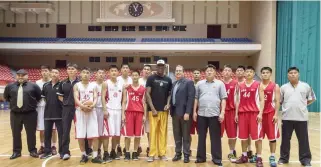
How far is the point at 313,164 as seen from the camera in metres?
6.11

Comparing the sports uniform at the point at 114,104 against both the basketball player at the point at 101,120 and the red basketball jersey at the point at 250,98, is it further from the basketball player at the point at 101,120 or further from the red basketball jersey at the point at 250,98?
the red basketball jersey at the point at 250,98

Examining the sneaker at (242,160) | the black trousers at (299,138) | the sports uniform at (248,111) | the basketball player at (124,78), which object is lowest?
the sneaker at (242,160)

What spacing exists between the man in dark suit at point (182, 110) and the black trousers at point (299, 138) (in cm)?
174

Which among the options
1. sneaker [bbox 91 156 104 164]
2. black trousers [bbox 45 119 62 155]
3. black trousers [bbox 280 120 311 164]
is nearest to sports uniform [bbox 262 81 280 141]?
black trousers [bbox 280 120 311 164]

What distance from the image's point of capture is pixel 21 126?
6.50m

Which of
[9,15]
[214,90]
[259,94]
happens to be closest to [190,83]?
[214,90]

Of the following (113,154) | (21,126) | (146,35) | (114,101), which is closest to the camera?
(114,101)

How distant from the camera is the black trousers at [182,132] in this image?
241 inches

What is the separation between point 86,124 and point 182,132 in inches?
69.4

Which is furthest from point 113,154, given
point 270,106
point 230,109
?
point 270,106

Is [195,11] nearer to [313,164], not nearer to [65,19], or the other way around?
[65,19]

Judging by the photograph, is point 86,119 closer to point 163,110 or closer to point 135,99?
point 135,99

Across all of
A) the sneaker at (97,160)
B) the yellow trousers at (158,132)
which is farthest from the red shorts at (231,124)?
the sneaker at (97,160)

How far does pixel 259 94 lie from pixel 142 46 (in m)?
16.5
